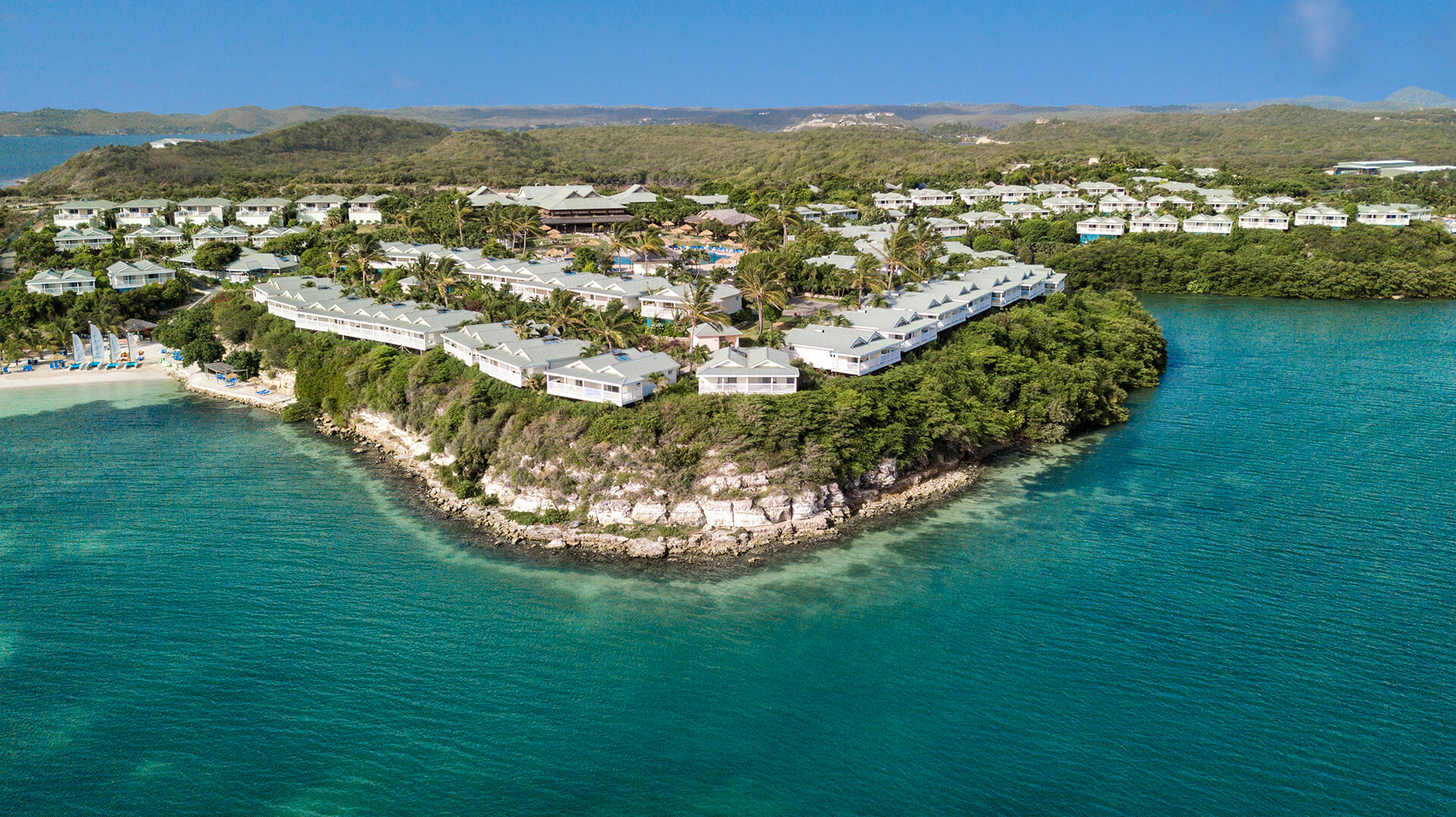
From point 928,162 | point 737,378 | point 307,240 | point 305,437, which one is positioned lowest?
point 305,437

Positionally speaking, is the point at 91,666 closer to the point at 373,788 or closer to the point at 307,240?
the point at 373,788

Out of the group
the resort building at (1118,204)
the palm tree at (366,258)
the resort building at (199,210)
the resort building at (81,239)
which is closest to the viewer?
the palm tree at (366,258)

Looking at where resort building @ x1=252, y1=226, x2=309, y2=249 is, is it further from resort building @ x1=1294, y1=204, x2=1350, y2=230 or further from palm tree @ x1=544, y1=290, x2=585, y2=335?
resort building @ x1=1294, y1=204, x2=1350, y2=230

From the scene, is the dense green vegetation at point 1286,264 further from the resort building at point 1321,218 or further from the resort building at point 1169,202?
the resort building at point 1169,202

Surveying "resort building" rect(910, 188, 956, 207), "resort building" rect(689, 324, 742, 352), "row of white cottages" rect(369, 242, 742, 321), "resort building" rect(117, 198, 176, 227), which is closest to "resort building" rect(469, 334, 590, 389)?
"row of white cottages" rect(369, 242, 742, 321)

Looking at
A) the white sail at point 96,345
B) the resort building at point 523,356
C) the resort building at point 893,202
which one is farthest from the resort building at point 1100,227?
the white sail at point 96,345

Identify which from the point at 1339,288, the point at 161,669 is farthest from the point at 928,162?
the point at 161,669
